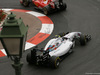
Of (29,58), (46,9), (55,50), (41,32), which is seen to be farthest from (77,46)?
(46,9)

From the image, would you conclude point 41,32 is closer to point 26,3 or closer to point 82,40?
point 82,40

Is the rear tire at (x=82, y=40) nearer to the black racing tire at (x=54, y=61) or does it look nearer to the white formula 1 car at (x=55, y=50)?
the white formula 1 car at (x=55, y=50)

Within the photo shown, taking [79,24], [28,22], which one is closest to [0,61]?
[28,22]

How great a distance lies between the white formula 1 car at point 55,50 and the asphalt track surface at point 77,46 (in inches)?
12.8

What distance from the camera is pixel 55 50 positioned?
9.12 m

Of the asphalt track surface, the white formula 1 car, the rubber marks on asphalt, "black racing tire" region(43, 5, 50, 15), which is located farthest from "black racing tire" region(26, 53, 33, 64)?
"black racing tire" region(43, 5, 50, 15)

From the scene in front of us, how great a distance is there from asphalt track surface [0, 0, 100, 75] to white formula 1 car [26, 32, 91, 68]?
0.32 metres

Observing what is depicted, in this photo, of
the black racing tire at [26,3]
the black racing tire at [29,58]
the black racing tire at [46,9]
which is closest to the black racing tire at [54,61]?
the black racing tire at [29,58]

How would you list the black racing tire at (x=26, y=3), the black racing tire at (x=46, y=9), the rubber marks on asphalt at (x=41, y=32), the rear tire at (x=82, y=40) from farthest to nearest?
the black racing tire at (x=26, y=3), the black racing tire at (x=46, y=9), the rubber marks on asphalt at (x=41, y=32), the rear tire at (x=82, y=40)

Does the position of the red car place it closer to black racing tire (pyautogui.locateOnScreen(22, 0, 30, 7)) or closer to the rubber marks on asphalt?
the rubber marks on asphalt

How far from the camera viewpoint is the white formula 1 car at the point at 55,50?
334 inches

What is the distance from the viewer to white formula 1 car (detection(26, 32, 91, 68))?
8.49 meters

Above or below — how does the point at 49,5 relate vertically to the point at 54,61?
below

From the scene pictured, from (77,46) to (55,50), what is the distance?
6.28ft
